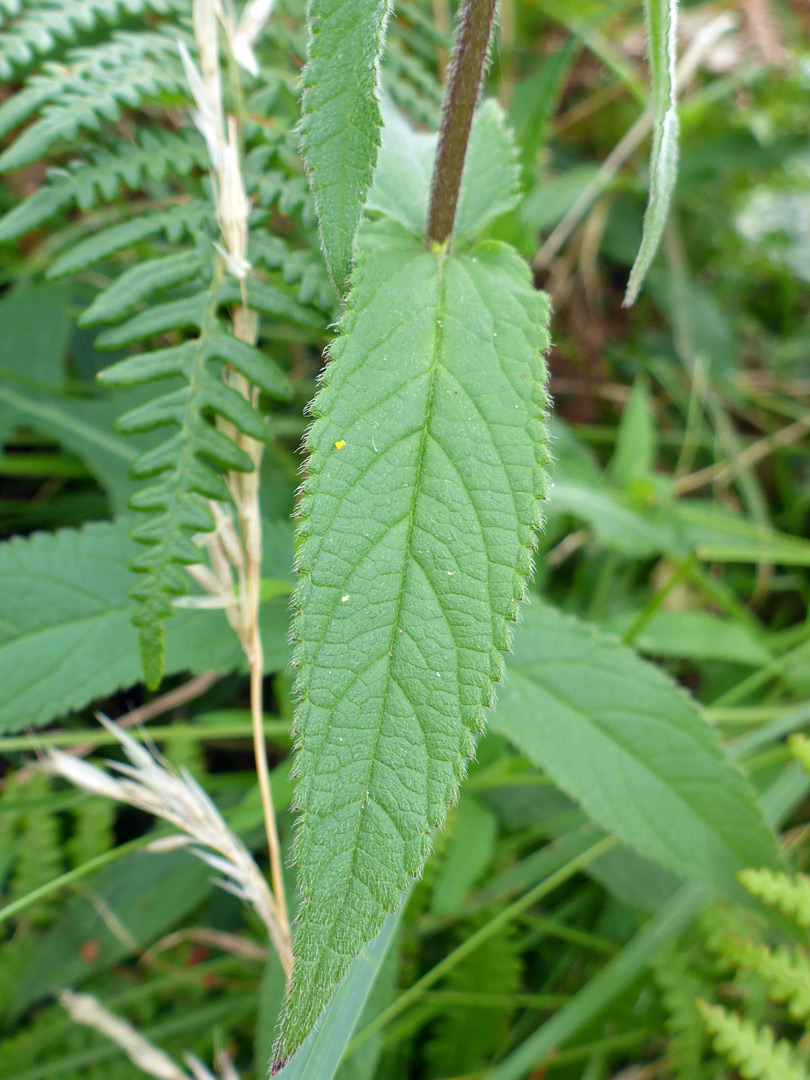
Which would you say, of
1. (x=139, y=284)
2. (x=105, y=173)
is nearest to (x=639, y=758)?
(x=139, y=284)

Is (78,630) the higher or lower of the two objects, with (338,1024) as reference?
higher

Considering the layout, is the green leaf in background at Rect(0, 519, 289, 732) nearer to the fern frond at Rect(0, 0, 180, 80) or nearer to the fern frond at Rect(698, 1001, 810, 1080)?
the fern frond at Rect(0, 0, 180, 80)

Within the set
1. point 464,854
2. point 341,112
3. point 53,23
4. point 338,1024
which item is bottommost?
point 464,854

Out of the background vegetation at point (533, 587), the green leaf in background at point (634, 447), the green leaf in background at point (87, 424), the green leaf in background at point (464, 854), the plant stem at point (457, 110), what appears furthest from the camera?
the green leaf in background at point (634, 447)

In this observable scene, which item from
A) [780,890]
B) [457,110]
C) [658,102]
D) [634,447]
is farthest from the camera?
[634,447]

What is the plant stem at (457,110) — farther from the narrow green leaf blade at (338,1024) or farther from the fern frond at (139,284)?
the narrow green leaf blade at (338,1024)

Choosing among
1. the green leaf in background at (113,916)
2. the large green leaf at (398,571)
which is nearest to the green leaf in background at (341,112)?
the large green leaf at (398,571)

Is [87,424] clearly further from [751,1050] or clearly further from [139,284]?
[751,1050]
